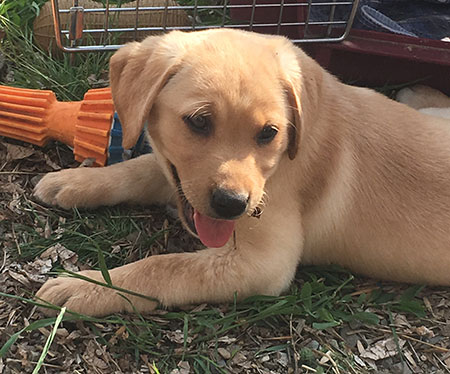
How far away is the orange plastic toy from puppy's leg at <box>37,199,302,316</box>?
804 mm

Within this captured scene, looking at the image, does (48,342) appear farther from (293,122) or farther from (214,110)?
(293,122)

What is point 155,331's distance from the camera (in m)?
2.54

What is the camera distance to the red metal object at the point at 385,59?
12.8ft

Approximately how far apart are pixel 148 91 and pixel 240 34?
0.48 m

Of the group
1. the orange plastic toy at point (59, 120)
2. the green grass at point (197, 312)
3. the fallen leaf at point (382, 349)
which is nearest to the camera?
the green grass at point (197, 312)

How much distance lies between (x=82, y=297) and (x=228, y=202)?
2.46ft

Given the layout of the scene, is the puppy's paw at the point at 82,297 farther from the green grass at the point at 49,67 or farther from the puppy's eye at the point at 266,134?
the green grass at the point at 49,67

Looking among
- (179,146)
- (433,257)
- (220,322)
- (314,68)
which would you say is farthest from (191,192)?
(433,257)

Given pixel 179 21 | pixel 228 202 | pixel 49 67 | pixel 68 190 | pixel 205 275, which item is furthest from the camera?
pixel 179 21

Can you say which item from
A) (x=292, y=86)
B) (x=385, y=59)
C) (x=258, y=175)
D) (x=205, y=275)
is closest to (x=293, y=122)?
(x=292, y=86)

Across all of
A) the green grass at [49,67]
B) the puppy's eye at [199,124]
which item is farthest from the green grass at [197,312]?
the green grass at [49,67]

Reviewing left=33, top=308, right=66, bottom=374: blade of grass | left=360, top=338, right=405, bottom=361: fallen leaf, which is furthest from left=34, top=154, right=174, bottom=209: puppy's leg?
left=360, top=338, right=405, bottom=361: fallen leaf

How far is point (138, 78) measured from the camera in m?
2.43

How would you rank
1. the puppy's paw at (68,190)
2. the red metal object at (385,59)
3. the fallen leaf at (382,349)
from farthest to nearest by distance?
the red metal object at (385,59), the puppy's paw at (68,190), the fallen leaf at (382,349)
